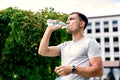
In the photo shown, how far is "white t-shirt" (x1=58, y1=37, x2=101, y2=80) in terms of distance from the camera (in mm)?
4238

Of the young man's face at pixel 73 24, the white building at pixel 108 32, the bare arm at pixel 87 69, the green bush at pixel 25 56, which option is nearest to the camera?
the bare arm at pixel 87 69

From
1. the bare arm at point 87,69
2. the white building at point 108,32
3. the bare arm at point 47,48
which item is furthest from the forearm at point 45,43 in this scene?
the white building at point 108,32

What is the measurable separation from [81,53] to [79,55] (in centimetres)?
3

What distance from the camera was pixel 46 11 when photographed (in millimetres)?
16406

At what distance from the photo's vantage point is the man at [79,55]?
417cm

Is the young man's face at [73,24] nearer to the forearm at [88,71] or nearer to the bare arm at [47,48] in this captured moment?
the bare arm at [47,48]

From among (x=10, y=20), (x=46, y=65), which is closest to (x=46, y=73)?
(x=46, y=65)

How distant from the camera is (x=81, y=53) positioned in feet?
14.1

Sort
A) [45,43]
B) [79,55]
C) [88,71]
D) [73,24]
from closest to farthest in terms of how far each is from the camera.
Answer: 1. [88,71]
2. [79,55]
3. [73,24]
4. [45,43]

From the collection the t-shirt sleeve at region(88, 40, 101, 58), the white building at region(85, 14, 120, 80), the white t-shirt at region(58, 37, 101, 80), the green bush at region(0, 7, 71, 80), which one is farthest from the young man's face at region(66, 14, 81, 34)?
the white building at region(85, 14, 120, 80)

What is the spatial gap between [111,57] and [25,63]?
80.0 meters

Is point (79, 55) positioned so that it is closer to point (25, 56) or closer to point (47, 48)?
point (47, 48)

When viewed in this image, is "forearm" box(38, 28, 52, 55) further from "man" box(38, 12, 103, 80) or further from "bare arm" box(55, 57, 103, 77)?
"bare arm" box(55, 57, 103, 77)

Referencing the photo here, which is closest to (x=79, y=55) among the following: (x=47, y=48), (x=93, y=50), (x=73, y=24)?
(x=93, y=50)
